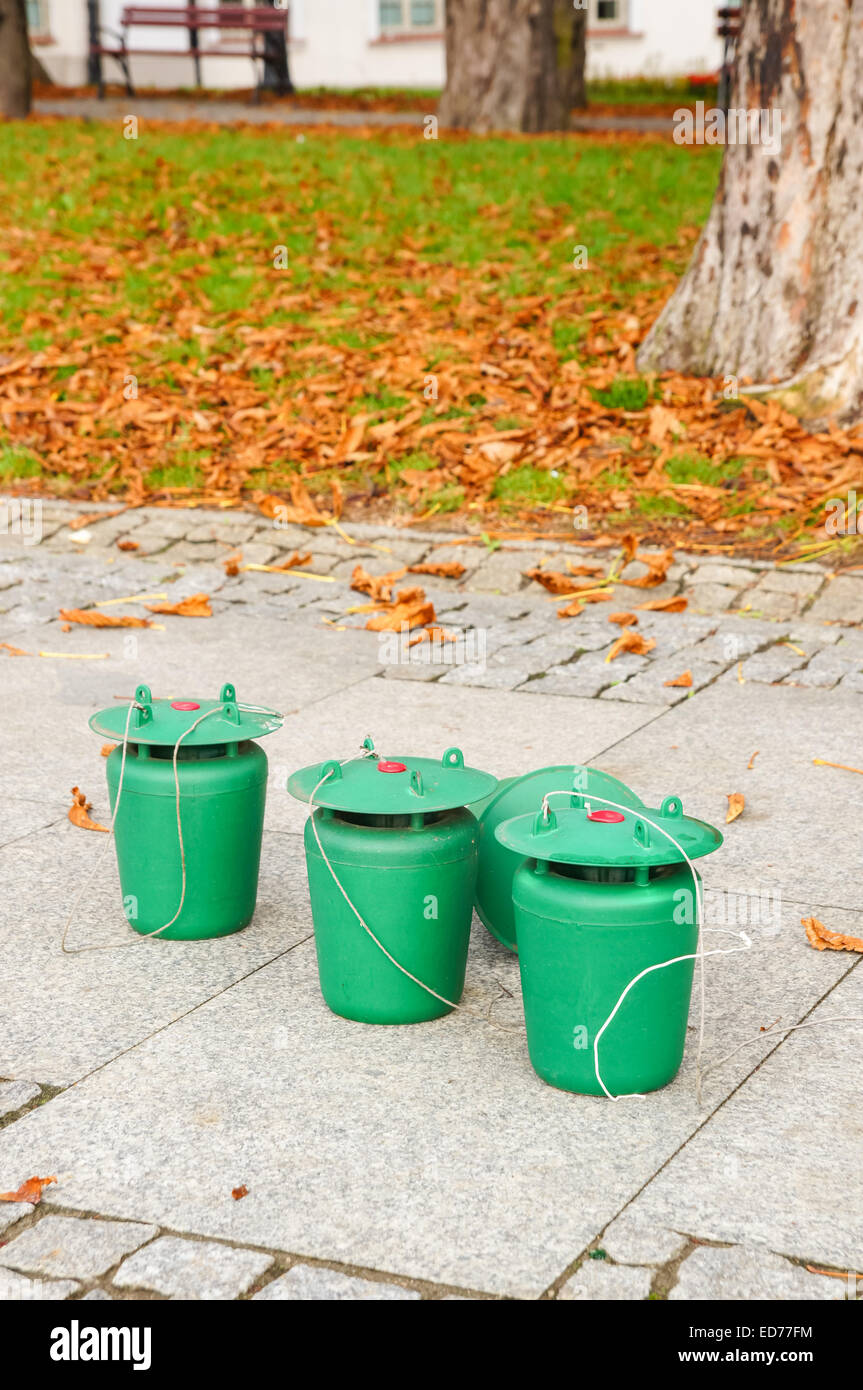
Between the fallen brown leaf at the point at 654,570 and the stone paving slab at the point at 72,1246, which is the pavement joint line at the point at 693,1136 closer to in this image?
the stone paving slab at the point at 72,1246

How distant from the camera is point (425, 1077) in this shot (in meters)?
3.38

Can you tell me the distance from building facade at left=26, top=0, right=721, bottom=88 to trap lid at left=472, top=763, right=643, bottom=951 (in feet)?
91.6

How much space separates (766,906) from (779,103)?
5.59 metres

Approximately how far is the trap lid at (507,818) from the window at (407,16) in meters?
29.8

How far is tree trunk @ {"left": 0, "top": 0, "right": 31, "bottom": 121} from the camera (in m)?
17.1

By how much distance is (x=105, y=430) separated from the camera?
9.16m

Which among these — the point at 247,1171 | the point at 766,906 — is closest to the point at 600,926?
the point at 247,1171

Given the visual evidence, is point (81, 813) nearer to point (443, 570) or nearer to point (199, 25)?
point (443, 570)

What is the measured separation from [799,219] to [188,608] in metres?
3.96

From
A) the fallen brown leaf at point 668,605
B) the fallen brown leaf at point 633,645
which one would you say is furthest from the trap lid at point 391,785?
the fallen brown leaf at point 668,605

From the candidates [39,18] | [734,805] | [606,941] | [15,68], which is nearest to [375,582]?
[734,805]

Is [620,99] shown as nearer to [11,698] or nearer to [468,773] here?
[11,698]

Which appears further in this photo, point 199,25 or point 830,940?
point 199,25

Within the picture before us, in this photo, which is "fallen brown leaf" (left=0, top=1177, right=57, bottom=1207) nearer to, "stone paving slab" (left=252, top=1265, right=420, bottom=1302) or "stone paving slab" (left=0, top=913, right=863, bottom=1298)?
"stone paving slab" (left=0, top=913, right=863, bottom=1298)
